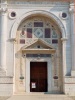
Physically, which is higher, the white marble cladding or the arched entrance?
the arched entrance

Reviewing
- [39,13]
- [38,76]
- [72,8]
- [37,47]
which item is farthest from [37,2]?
[38,76]

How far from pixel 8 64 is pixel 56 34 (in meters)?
4.71

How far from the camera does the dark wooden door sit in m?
27.0

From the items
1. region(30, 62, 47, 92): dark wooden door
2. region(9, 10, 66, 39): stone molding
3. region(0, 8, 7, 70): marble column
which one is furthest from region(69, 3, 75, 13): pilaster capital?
region(0, 8, 7, 70): marble column

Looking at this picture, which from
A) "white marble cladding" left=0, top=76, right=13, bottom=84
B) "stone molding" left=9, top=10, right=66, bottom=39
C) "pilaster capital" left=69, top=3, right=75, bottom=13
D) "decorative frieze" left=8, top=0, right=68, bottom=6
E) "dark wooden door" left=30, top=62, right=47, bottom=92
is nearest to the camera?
"white marble cladding" left=0, top=76, right=13, bottom=84

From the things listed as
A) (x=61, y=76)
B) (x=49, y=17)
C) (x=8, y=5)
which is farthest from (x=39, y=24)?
(x=61, y=76)

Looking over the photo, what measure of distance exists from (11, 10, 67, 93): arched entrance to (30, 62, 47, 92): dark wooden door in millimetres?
81

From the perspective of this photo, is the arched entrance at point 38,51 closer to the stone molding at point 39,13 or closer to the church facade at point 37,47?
the church facade at point 37,47

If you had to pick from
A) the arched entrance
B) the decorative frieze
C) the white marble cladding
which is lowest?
the white marble cladding

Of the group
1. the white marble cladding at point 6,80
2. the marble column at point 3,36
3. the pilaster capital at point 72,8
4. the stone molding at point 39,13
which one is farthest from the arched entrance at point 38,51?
the pilaster capital at point 72,8

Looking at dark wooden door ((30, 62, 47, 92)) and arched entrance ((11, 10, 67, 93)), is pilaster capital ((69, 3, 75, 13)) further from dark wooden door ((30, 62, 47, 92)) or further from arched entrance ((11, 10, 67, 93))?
dark wooden door ((30, 62, 47, 92))

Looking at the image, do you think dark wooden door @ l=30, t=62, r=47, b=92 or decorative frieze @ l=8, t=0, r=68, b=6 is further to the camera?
dark wooden door @ l=30, t=62, r=47, b=92

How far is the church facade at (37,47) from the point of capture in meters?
25.9

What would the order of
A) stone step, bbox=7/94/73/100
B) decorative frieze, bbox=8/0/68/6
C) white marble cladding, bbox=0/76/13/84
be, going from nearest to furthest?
stone step, bbox=7/94/73/100 < white marble cladding, bbox=0/76/13/84 < decorative frieze, bbox=8/0/68/6
